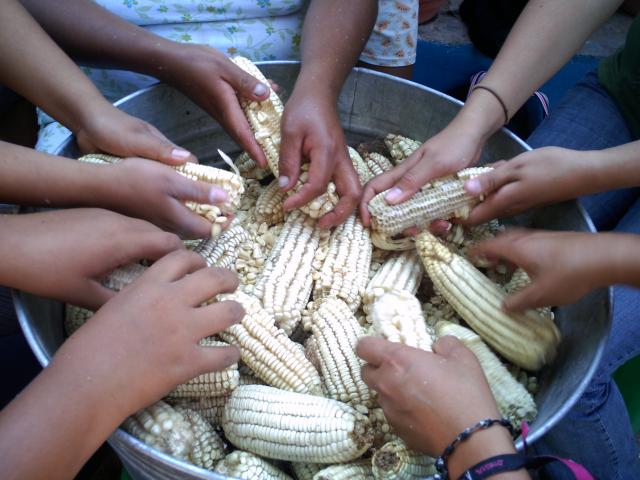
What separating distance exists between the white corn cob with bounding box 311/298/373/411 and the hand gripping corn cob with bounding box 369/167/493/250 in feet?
0.61

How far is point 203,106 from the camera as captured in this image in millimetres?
1107

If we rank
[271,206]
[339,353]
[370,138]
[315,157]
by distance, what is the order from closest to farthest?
[339,353]
[315,157]
[271,206]
[370,138]

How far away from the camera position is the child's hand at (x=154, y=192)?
833mm

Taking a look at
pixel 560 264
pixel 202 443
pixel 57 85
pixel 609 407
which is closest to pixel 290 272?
pixel 202 443

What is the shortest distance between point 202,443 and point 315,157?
0.52 m

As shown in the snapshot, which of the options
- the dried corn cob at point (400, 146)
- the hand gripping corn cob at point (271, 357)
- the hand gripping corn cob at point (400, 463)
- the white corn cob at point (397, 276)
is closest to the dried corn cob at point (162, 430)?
the hand gripping corn cob at point (271, 357)

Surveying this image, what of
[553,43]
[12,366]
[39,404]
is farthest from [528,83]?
[12,366]

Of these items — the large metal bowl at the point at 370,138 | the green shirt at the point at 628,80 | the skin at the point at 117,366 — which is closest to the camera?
the skin at the point at 117,366

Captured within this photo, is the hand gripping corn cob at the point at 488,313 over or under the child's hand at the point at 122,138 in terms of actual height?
under

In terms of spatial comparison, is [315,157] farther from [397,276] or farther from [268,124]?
[397,276]

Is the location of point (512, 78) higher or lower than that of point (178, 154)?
higher

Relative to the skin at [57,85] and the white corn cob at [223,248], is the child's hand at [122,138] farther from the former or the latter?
the white corn cob at [223,248]

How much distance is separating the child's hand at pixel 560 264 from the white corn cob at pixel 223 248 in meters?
0.51

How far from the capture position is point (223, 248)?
98cm
